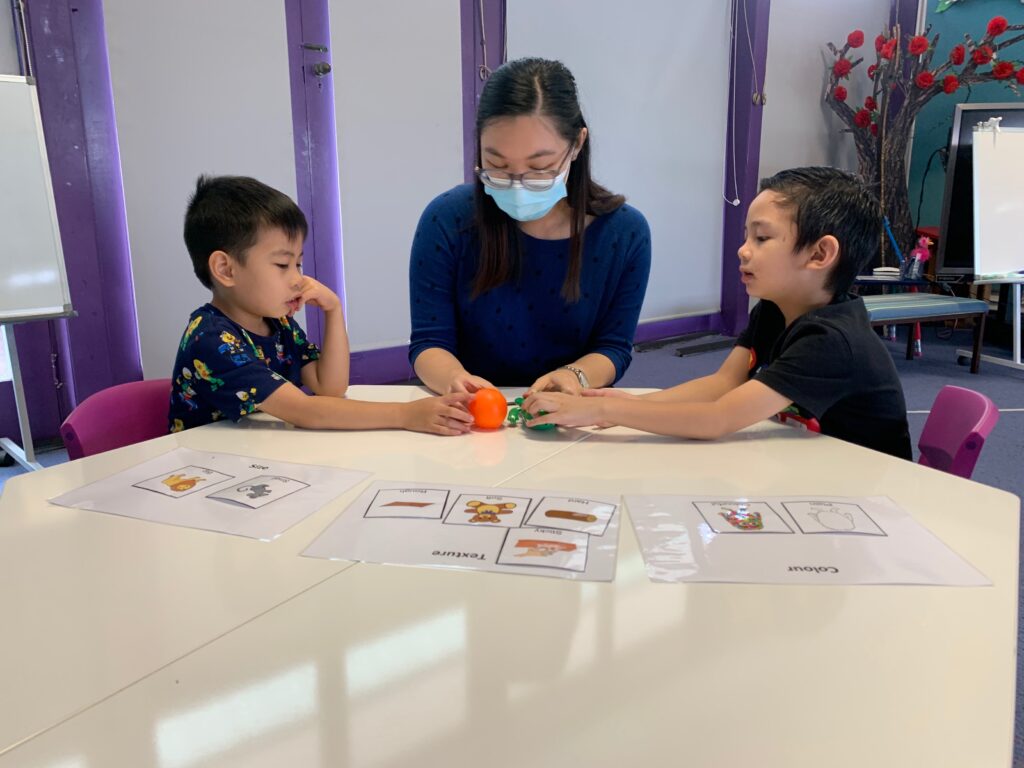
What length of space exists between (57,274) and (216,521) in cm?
219

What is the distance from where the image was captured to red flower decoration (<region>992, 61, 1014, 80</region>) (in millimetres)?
4703

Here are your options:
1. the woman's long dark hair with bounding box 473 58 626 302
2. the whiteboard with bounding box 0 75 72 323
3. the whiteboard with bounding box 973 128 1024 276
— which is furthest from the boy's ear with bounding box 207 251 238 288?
the whiteboard with bounding box 973 128 1024 276

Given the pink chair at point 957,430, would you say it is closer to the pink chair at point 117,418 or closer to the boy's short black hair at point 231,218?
the boy's short black hair at point 231,218

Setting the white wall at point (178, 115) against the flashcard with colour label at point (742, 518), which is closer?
the flashcard with colour label at point (742, 518)

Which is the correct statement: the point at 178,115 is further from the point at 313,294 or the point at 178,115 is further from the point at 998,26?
the point at 998,26

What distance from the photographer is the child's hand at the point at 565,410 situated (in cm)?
129

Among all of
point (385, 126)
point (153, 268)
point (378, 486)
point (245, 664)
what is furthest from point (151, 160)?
point (245, 664)

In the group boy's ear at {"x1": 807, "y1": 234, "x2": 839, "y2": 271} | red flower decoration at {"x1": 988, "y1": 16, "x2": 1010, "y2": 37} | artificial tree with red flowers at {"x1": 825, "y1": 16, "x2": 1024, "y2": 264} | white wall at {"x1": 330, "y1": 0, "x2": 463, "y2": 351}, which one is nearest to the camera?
boy's ear at {"x1": 807, "y1": 234, "x2": 839, "y2": 271}

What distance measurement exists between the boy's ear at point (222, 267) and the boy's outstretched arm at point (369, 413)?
0.28m

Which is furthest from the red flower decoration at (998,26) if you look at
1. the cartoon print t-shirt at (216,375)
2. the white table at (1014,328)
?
the cartoon print t-shirt at (216,375)

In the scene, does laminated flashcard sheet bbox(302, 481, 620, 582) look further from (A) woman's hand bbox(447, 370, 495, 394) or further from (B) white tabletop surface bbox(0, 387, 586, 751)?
(A) woman's hand bbox(447, 370, 495, 394)

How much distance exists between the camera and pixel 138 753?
54 centimetres

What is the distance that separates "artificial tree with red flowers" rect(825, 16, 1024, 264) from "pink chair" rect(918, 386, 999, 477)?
160 inches

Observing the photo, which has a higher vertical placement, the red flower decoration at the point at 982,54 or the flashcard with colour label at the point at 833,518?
the red flower decoration at the point at 982,54
